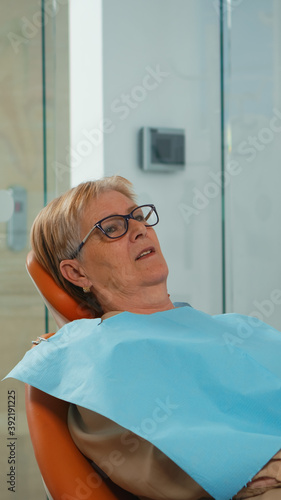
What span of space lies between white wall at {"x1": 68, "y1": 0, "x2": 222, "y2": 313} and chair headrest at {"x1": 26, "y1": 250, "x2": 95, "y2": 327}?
2.55 feet

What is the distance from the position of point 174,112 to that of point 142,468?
5.18ft

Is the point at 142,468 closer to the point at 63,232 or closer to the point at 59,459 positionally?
the point at 59,459

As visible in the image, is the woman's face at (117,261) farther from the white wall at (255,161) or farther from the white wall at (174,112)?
the white wall at (255,161)

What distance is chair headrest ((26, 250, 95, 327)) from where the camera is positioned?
148 cm

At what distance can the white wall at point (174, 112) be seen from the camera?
88.6 inches

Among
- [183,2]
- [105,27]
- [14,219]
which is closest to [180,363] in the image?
[14,219]

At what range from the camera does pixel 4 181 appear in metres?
Result: 1.97

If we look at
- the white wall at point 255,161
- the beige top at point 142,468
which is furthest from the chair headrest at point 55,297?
the white wall at point 255,161

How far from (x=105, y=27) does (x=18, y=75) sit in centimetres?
44

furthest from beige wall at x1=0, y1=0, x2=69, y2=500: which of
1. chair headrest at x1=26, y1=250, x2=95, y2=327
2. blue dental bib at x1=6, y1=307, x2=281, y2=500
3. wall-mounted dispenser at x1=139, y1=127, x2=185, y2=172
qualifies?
blue dental bib at x1=6, y1=307, x2=281, y2=500

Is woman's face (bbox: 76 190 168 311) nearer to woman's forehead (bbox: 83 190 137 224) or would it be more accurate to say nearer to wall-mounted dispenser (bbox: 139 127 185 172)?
woman's forehead (bbox: 83 190 137 224)

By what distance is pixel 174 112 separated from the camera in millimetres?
2352

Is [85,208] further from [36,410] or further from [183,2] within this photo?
[183,2]

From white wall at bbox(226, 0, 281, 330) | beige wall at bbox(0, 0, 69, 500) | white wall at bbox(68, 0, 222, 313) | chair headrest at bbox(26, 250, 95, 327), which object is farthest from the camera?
white wall at bbox(226, 0, 281, 330)
